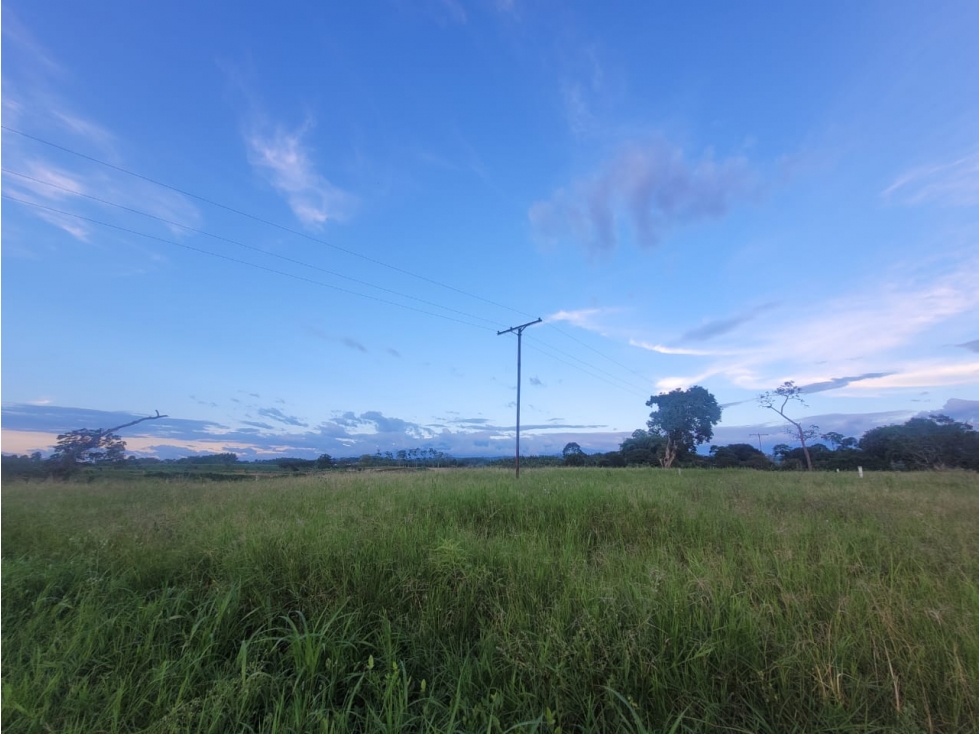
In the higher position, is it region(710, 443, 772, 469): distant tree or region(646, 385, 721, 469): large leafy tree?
region(646, 385, 721, 469): large leafy tree

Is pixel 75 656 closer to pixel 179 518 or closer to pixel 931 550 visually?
pixel 179 518

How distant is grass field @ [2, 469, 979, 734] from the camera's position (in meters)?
2.27

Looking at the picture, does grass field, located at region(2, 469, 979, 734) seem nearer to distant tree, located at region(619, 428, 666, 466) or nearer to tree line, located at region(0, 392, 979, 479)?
tree line, located at region(0, 392, 979, 479)

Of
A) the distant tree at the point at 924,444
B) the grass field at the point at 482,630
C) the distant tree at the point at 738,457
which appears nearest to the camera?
the grass field at the point at 482,630

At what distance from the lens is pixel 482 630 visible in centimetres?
294

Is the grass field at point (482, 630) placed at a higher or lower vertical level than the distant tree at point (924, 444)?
lower

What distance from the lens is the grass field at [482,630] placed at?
89.3 inches

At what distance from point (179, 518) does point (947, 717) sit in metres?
8.22

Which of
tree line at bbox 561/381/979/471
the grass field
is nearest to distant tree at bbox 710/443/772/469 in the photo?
tree line at bbox 561/381/979/471

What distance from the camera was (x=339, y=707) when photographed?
2492mm

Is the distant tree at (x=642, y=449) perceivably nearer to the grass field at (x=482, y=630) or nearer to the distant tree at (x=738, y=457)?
the distant tree at (x=738, y=457)

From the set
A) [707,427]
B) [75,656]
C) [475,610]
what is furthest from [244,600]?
[707,427]

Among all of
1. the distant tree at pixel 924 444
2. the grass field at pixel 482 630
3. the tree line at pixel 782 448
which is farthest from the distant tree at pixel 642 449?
the grass field at pixel 482 630

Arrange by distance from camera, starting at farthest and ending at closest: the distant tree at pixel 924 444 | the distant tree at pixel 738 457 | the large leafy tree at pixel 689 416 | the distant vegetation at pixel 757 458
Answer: the large leafy tree at pixel 689 416 → the distant tree at pixel 738 457 → the distant tree at pixel 924 444 → the distant vegetation at pixel 757 458
